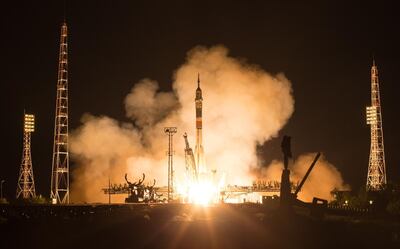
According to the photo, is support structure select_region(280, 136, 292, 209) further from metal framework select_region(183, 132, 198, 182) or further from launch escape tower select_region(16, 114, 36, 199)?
metal framework select_region(183, 132, 198, 182)

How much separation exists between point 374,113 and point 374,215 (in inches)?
1863

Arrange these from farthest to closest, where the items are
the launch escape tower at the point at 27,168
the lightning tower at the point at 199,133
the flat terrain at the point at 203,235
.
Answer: the lightning tower at the point at 199,133
the launch escape tower at the point at 27,168
the flat terrain at the point at 203,235

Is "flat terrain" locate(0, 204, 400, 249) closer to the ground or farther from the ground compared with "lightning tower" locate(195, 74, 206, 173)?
closer to the ground

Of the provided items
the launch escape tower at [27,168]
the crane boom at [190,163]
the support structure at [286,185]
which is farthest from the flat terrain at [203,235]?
the crane boom at [190,163]

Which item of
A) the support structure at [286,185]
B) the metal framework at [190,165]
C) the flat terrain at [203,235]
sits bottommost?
the flat terrain at [203,235]

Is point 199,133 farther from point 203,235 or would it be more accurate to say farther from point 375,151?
point 203,235

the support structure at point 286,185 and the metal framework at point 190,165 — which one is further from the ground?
the metal framework at point 190,165

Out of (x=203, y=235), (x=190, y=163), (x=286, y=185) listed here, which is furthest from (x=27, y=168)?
(x=203, y=235)

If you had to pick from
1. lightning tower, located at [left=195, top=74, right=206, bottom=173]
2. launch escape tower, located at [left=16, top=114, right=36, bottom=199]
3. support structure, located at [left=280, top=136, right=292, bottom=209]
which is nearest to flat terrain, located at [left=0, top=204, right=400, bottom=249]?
support structure, located at [left=280, top=136, right=292, bottom=209]

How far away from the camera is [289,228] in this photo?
1387 inches

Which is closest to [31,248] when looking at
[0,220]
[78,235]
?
[78,235]

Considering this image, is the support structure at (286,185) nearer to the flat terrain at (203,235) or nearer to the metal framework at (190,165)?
the flat terrain at (203,235)

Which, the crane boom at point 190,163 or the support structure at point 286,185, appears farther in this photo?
the crane boom at point 190,163

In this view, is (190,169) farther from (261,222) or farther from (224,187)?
(261,222)
